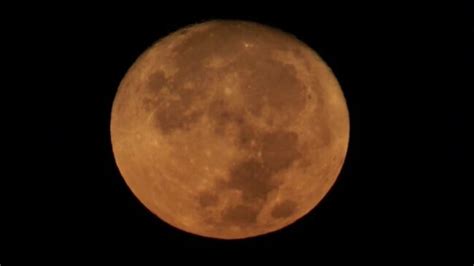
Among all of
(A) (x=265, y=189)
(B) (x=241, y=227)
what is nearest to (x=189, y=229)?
(B) (x=241, y=227)

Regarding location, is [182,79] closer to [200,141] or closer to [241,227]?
[200,141]

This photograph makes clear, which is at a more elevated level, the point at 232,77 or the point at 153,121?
the point at 232,77

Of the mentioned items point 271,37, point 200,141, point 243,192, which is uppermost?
point 271,37

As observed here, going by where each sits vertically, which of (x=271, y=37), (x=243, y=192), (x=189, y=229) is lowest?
(x=189, y=229)

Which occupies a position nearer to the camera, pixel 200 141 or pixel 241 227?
pixel 200 141

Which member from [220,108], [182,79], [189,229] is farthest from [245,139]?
[189,229]

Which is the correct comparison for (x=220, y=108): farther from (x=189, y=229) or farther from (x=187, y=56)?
(x=189, y=229)
